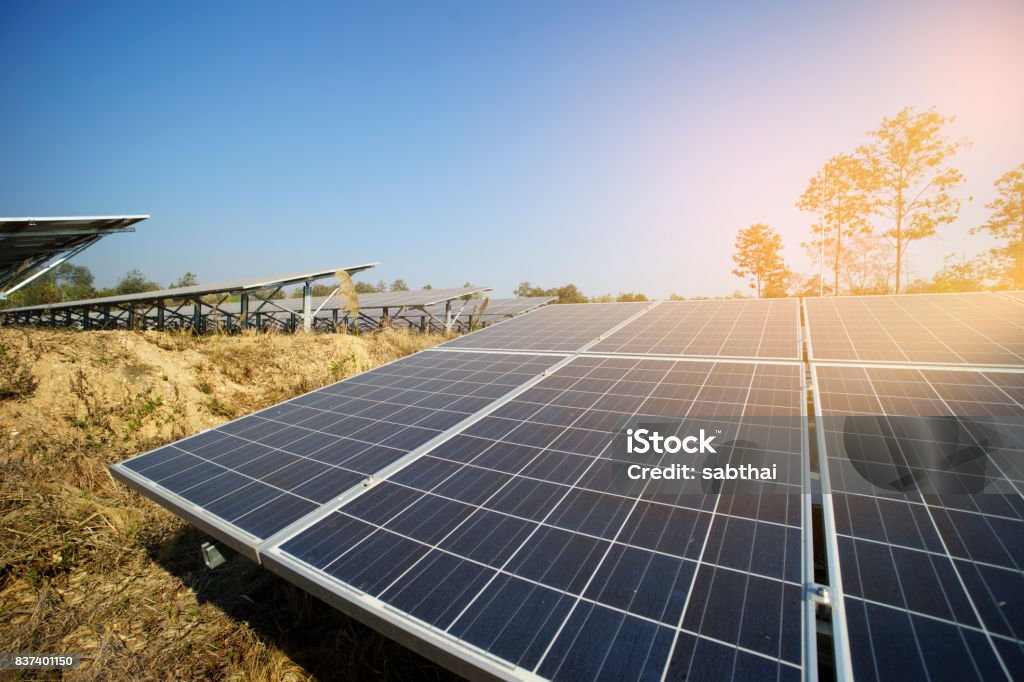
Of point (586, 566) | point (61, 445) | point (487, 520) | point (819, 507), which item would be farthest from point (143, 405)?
point (819, 507)

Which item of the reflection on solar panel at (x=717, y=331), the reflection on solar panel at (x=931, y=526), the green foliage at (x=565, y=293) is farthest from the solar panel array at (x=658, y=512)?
the green foliage at (x=565, y=293)

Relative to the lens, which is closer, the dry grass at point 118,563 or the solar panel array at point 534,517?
the solar panel array at point 534,517

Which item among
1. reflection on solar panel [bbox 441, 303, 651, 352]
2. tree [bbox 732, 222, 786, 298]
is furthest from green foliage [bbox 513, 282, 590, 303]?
reflection on solar panel [bbox 441, 303, 651, 352]

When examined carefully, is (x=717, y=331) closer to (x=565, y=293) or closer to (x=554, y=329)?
(x=554, y=329)

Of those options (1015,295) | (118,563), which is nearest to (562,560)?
(118,563)

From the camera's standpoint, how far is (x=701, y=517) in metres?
3.25

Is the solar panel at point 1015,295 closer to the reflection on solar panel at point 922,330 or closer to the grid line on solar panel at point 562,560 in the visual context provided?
the reflection on solar panel at point 922,330

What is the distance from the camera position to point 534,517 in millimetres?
3521

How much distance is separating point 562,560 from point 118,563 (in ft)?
23.2

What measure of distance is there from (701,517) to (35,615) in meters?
7.71

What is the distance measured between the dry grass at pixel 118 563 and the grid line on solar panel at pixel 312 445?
73.8 inches

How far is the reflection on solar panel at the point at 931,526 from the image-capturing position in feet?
7.04


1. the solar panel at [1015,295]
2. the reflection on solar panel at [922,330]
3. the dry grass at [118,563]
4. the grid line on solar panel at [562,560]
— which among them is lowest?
the dry grass at [118,563]

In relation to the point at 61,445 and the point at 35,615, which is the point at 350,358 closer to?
the point at 61,445
